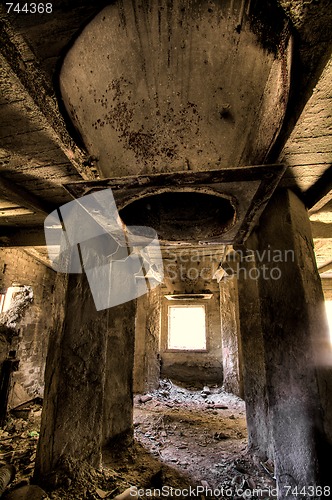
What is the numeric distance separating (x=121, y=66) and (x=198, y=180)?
0.58 m

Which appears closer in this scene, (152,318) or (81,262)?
(81,262)

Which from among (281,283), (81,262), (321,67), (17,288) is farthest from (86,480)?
(17,288)

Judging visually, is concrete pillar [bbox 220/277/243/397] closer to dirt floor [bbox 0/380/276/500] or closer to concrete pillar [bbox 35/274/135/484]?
dirt floor [bbox 0/380/276/500]

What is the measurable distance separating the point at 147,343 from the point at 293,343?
4.87 metres

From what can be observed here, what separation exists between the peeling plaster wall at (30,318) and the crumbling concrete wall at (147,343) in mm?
2089

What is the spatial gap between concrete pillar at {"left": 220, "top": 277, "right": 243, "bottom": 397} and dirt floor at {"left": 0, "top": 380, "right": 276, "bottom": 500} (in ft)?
3.34

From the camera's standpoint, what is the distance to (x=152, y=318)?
6438 mm

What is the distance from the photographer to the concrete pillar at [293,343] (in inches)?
64.9

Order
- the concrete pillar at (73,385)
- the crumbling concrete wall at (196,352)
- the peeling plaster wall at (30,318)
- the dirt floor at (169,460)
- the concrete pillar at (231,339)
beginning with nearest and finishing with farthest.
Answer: the concrete pillar at (73,385) → the dirt floor at (169,460) → the peeling plaster wall at (30,318) → the concrete pillar at (231,339) → the crumbling concrete wall at (196,352)

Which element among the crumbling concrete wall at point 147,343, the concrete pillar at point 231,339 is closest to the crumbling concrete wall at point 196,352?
the concrete pillar at point 231,339

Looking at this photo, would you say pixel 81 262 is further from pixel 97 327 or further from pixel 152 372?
pixel 152 372

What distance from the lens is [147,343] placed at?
6203 mm

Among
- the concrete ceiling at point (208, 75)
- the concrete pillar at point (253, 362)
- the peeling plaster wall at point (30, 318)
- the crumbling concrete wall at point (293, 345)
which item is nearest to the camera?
the concrete ceiling at point (208, 75)

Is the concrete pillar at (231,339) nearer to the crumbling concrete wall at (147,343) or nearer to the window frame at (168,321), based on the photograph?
the window frame at (168,321)
